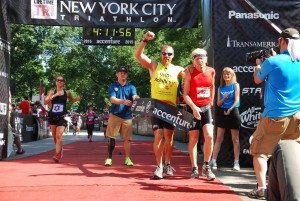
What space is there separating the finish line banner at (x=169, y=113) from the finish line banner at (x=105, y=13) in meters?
3.57

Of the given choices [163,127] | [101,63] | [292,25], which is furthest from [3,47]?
[101,63]

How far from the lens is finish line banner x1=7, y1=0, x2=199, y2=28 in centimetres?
916

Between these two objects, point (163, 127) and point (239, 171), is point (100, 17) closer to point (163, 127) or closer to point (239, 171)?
point (163, 127)

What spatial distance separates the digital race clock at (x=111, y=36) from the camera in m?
13.1

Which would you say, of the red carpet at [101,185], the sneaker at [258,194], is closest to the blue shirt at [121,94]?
the red carpet at [101,185]

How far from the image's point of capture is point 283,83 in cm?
441

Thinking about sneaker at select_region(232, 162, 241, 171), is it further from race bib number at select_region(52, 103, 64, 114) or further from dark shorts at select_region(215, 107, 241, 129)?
race bib number at select_region(52, 103, 64, 114)

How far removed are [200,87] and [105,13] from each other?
13.5ft

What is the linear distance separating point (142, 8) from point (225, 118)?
3.49 m

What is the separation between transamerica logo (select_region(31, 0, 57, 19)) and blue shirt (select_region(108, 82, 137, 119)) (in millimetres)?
2467

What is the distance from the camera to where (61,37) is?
38.1m

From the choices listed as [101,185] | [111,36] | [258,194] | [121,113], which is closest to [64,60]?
[111,36]

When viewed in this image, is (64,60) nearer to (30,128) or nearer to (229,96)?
(30,128)

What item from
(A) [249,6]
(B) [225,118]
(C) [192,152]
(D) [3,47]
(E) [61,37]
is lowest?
(C) [192,152]
